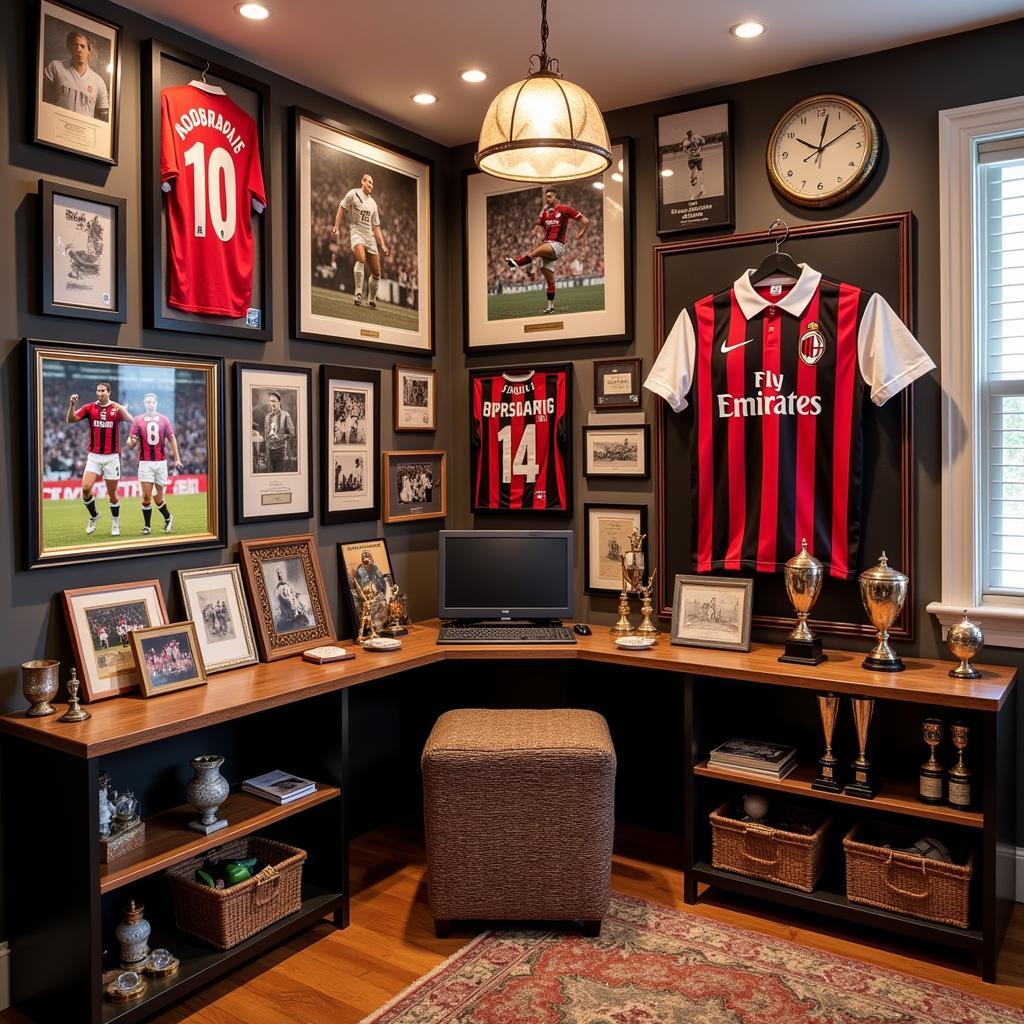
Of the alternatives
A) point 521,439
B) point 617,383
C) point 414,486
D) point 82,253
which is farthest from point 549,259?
point 82,253

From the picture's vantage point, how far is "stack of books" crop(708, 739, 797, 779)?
2994mm

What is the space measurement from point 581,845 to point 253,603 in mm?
1302

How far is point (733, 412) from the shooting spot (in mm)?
3385

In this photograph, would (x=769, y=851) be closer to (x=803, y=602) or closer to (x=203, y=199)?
(x=803, y=602)

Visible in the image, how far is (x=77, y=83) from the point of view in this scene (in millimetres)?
2598

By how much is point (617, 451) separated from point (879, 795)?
1.56 m

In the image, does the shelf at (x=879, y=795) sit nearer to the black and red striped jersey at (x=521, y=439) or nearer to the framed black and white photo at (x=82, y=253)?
the black and red striped jersey at (x=521, y=439)

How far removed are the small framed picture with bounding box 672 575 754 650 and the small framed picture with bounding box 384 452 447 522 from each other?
118 centimetres

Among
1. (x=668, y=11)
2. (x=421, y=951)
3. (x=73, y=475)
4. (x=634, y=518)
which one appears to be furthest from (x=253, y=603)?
(x=668, y=11)

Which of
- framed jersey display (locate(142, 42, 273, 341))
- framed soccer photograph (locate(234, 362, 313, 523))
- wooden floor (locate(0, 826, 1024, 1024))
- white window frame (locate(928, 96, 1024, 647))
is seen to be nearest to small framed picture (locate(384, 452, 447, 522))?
framed soccer photograph (locate(234, 362, 313, 523))

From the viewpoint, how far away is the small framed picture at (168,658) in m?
2.60

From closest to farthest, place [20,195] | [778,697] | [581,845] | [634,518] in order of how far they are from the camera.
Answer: [20,195] < [581,845] < [778,697] < [634,518]

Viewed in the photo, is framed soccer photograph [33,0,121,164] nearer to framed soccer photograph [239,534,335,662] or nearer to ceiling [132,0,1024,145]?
ceiling [132,0,1024,145]

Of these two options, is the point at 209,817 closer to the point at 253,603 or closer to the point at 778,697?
the point at 253,603
